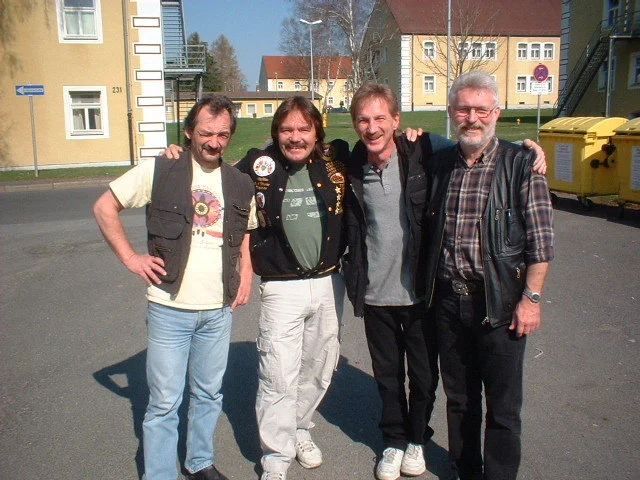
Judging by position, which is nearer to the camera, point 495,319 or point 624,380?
point 495,319

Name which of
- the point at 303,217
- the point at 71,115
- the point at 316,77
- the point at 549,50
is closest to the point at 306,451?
the point at 303,217

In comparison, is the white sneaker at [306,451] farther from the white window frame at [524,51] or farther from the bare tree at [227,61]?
the bare tree at [227,61]

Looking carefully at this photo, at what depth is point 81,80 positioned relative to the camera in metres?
22.3

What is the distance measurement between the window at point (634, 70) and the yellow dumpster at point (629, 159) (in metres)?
23.4

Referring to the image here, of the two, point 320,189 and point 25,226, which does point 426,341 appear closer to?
point 320,189

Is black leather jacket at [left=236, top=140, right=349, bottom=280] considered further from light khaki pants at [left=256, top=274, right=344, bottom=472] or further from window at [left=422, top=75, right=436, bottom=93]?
window at [left=422, top=75, right=436, bottom=93]

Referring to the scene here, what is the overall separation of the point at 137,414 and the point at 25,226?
26.7 feet

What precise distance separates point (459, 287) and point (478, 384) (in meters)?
0.53

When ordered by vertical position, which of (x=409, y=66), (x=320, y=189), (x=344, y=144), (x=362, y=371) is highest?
(x=409, y=66)

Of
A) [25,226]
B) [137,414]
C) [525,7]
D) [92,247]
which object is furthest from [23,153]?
[525,7]

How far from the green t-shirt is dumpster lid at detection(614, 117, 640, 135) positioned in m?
8.47

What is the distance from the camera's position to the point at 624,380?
14.6ft

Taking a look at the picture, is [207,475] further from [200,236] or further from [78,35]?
[78,35]

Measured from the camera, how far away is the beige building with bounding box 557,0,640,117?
31172 millimetres
